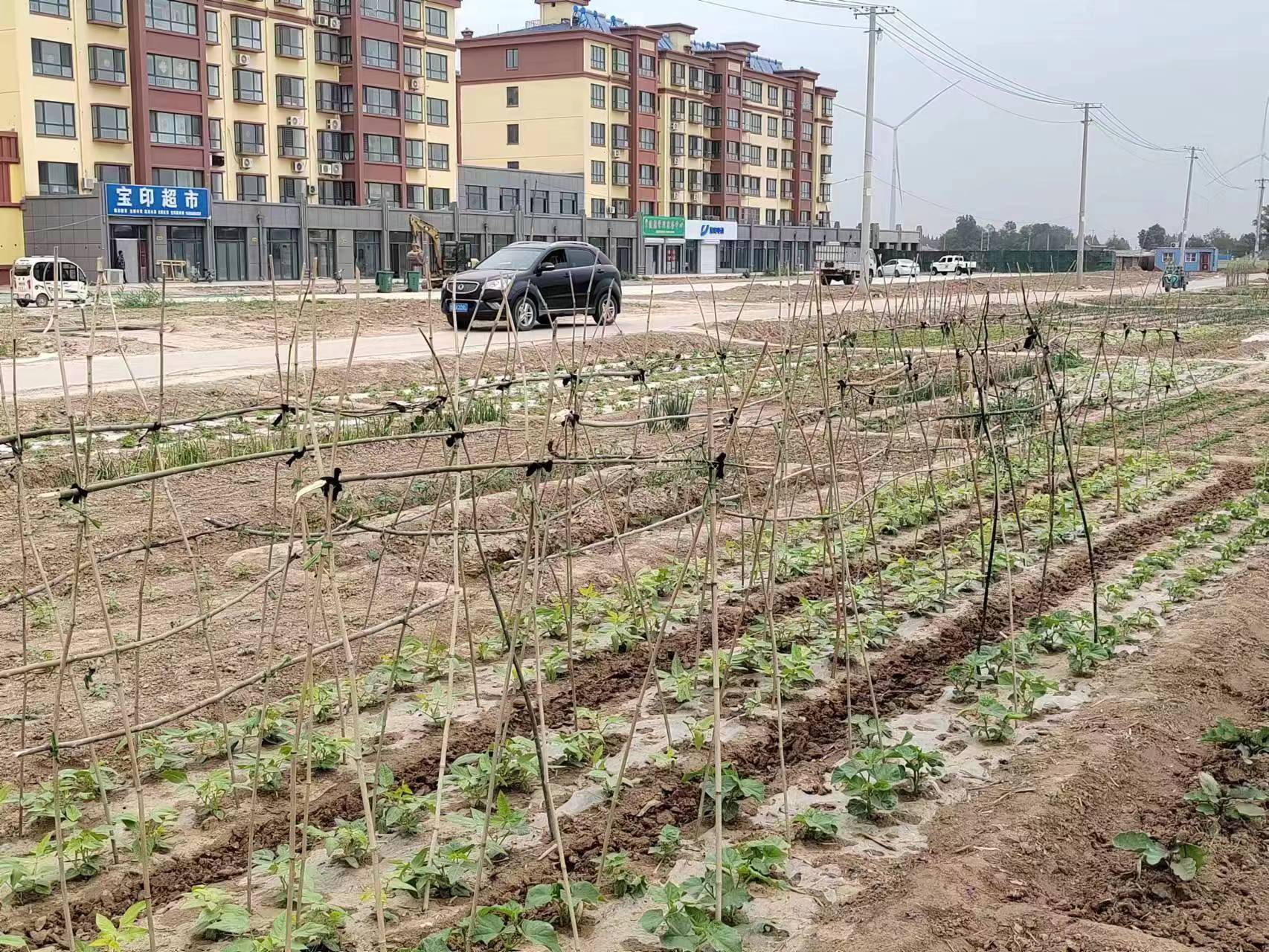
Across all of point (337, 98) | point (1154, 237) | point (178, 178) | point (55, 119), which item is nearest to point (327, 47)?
point (337, 98)

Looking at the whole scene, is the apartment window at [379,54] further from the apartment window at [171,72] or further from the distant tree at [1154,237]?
the distant tree at [1154,237]

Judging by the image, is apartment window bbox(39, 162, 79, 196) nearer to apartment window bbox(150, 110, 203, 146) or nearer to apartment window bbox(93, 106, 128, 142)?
apartment window bbox(93, 106, 128, 142)

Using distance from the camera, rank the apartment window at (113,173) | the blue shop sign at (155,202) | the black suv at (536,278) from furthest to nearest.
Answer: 1. the apartment window at (113,173)
2. the blue shop sign at (155,202)
3. the black suv at (536,278)

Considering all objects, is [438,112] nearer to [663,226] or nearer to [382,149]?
[382,149]

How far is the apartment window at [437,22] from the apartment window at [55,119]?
17336 millimetres

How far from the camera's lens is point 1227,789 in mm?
4152

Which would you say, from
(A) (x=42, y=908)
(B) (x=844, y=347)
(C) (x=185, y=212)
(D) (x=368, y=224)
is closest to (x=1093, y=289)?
(D) (x=368, y=224)

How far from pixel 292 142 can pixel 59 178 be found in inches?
394

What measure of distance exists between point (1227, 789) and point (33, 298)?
2604 centimetres

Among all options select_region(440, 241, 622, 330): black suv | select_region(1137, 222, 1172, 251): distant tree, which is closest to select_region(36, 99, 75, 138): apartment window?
select_region(440, 241, 622, 330): black suv

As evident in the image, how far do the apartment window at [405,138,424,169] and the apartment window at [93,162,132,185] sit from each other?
41.5ft

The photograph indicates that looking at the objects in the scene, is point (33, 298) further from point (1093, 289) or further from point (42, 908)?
point (1093, 289)

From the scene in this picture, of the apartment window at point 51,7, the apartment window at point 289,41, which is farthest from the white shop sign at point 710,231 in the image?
the apartment window at point 51,7

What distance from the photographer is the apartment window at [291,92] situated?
1876 inches
